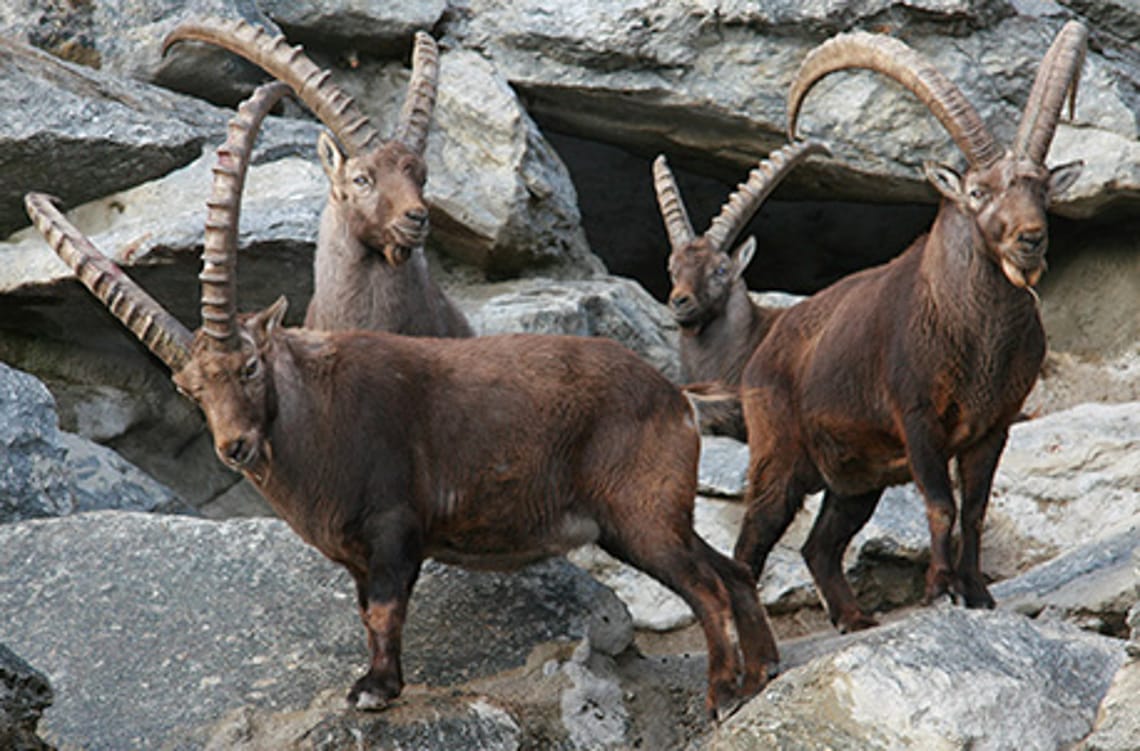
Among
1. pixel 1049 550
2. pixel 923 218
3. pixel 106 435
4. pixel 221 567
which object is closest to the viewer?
pixel 221 567

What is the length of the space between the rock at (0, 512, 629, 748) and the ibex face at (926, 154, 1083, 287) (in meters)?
2.09

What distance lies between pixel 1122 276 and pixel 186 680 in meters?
7.68

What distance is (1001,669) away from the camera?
4.93 meters

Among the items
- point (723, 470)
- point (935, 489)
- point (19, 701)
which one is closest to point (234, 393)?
point (19, 701)

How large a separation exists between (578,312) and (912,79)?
10.6ft

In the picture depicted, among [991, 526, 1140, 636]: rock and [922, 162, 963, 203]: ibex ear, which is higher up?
[922, 162, 963, 203]: ibex ear

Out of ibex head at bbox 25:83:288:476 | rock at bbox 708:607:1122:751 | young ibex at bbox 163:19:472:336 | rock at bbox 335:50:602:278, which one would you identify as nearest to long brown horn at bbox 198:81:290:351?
ibex head at bbox 25:83:288:476

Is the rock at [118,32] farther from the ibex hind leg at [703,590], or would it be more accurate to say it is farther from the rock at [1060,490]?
the ibex hind leg at [703,590]

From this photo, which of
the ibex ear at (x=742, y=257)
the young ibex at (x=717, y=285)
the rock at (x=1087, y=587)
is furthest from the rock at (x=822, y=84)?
the rock at (x=1087, y=587)

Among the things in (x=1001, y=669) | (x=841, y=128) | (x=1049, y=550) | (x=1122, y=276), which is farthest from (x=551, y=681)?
(x=1122, y=276)

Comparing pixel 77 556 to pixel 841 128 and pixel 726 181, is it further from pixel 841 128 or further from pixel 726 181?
pixel 726 181

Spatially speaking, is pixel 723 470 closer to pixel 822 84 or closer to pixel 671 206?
pixel 671 206

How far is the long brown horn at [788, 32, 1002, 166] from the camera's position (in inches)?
274

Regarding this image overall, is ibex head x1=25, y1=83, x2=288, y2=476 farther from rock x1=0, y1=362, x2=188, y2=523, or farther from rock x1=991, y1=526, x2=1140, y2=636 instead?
rock x1=991, y1=526, x2=1140, y2=636
